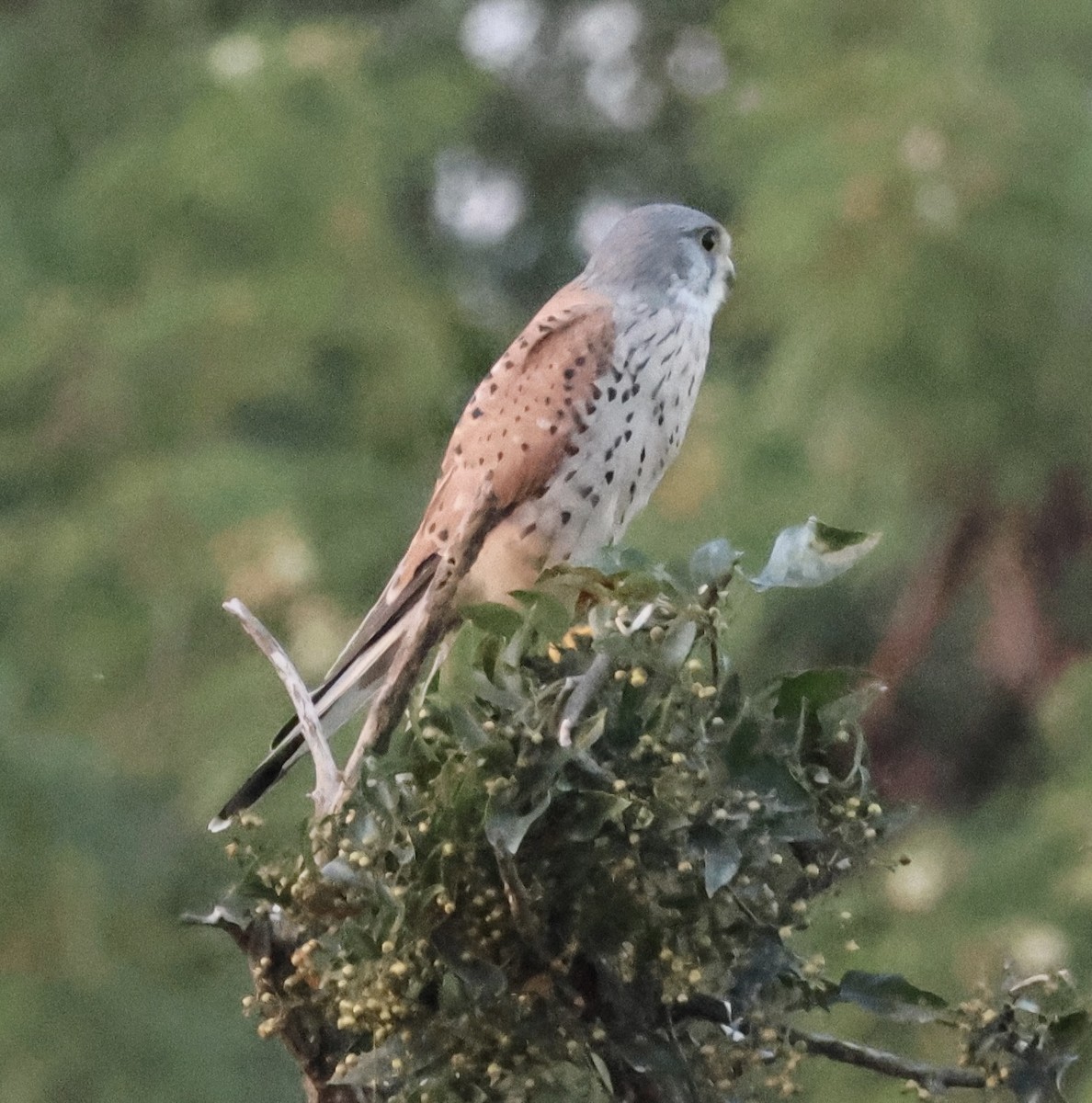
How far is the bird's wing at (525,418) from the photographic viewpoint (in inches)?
89.8

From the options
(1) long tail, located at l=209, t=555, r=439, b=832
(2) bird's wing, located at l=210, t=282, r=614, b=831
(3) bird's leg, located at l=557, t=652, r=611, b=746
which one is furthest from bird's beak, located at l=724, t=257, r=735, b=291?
(3) bird's leg, located at l=557, t=652, r=611, b=746

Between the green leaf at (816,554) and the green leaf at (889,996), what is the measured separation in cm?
27

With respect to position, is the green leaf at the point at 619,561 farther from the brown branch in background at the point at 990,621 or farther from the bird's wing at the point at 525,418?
the brown branch in background at the point at 990,621

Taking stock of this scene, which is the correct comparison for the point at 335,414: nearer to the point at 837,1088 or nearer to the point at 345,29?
the point at 345,29

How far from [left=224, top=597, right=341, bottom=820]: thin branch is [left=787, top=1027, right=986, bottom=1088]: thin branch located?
0.36m

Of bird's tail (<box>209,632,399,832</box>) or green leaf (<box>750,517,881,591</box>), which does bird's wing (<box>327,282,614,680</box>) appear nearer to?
bird's tail (<box>209,632,399,832</box>)

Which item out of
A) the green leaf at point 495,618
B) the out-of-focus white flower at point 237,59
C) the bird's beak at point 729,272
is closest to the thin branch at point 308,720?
the green leaf at point 495,618

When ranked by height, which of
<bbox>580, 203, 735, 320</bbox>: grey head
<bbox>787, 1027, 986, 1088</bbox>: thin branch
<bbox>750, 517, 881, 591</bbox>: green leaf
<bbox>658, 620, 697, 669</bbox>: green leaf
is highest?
<bbox>580, 203, 735, 320</bbox>: grey head

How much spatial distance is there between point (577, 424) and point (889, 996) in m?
0.96

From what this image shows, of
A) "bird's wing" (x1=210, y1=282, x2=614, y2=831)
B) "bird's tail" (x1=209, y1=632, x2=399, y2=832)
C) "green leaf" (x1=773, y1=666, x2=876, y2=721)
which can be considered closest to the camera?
"green leaf" (x1=773, y1=666, x2=876, y2=721)

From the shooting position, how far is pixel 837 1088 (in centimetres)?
372

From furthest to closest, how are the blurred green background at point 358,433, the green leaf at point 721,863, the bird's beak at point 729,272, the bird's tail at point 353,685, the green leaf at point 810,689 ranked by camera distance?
the blurred green background at point 358,433, the bird's beak at point 729,272, the bird's tail at point 353,685, the green leaf at point 810,689, the green leaf at point 721,863

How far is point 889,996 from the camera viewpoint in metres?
1.49

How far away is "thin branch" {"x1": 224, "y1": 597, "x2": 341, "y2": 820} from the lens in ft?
5.07
